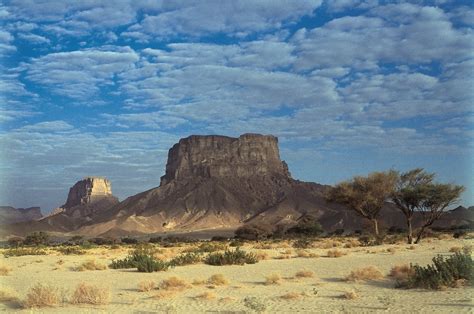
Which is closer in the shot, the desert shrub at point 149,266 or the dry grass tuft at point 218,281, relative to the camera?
the dry grass tuft at point 218,281

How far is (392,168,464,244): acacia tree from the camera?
43.3 m

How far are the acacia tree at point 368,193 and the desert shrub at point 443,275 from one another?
3070cm

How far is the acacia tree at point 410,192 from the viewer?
43000 millimetres

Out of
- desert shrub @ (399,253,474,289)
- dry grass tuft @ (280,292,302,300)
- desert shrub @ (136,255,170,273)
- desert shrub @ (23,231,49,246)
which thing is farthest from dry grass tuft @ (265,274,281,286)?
desert shrub @ (23,231,49,246)

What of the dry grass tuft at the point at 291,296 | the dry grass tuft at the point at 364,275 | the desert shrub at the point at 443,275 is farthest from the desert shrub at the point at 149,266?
the desert shrub at the point at 443,275

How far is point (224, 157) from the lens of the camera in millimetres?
163000

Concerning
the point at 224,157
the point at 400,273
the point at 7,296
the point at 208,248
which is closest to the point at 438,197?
the point at 208,248

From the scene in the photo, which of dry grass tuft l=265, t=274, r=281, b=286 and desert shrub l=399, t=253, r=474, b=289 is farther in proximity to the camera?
dry grass tuft l=265, t=274, r=281, b=286

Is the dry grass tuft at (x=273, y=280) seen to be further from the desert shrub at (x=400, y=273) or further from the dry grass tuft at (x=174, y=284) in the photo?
the desert shrub at (x=400, y=273)

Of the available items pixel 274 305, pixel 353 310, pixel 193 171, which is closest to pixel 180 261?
pixel 274 305

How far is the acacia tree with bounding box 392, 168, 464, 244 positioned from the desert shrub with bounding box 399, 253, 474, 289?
29.6m

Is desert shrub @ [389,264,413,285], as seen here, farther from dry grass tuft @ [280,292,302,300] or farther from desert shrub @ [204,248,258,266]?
desert shrub @ [204,248,258,266]

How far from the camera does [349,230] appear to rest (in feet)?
339

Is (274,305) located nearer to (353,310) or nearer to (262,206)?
(353,310)
